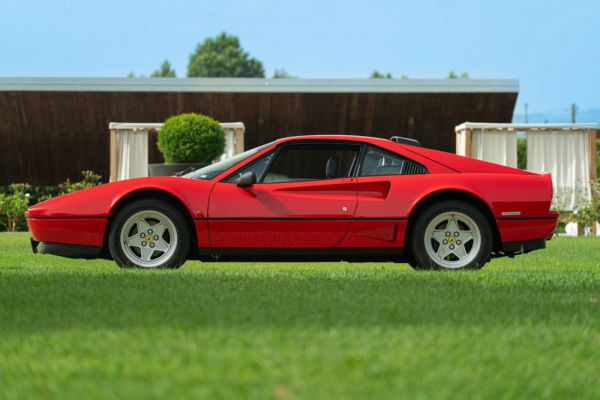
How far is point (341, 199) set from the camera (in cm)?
780

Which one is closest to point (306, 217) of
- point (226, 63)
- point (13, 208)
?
point (13, 208)

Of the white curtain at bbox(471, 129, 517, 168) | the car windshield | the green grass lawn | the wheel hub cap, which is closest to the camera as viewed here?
the green grass lawn

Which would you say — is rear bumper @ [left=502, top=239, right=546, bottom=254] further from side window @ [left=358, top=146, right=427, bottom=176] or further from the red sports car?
Answer: side window @ [left=358, top=146, right=427, bottom=176]

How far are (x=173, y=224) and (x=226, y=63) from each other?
79.3 meters

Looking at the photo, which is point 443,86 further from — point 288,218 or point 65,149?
point 288,218

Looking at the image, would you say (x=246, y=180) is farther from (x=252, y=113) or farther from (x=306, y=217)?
(x=252, y=113)

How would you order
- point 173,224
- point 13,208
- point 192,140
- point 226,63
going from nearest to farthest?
point 173,224 → point 192,140 → point 13,208 → point 226,63

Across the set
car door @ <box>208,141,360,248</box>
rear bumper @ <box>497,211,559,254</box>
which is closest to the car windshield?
car door @ <box>208,141,360,248</box>

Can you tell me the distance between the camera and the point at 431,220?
25.6 feet

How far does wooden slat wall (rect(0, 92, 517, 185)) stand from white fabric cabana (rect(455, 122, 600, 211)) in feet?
7.14

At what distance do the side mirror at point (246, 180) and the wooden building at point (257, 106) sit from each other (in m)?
13.6

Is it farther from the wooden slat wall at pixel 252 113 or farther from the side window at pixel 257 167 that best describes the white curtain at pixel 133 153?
the side window at pixel 257 167

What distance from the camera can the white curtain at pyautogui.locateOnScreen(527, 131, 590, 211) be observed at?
19.5m

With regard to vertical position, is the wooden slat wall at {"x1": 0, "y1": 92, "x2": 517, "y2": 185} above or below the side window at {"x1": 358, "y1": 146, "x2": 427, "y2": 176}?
above
